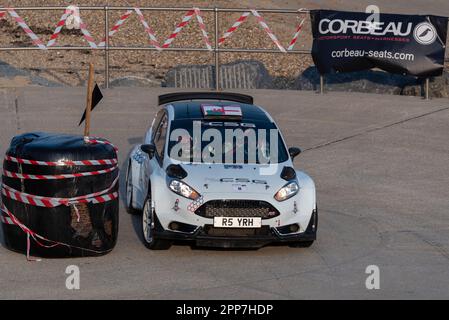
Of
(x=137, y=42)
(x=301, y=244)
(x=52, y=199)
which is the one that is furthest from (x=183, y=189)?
(x=137, y=42)

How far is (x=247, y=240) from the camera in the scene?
40.4 feet

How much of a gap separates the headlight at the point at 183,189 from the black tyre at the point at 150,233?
1.15ft

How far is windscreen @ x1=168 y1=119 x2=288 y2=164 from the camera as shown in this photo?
13.2m

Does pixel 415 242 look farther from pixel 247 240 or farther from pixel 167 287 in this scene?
pixel 167 287

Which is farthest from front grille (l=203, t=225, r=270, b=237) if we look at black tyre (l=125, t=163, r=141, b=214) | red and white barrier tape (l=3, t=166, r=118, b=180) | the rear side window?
black tyre (l=125, t=163, r=141, b=214)

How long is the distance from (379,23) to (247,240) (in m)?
10.8

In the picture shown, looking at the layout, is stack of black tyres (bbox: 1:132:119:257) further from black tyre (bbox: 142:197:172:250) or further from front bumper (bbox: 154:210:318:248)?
front bumper (bbox: 154:210:318:248)

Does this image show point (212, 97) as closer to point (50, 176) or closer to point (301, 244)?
point (301, 244)

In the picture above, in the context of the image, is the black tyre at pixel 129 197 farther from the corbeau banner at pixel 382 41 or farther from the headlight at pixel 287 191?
the corbeau banner at pixel 382 41

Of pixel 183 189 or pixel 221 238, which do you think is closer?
pixel 221 238

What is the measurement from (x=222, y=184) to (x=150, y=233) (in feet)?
3.20

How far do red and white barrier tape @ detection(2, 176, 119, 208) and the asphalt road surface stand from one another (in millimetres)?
617

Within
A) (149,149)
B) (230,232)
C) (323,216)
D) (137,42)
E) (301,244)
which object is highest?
(149,149)

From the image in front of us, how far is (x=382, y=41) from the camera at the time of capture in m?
22.3
